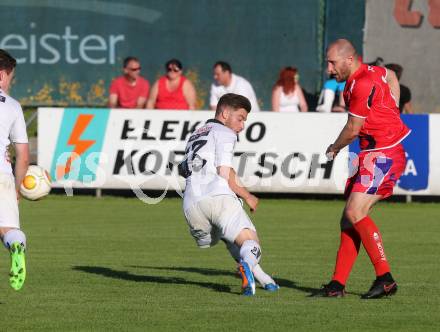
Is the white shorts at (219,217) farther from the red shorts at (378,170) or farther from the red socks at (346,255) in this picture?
the red shorts at (378,170)

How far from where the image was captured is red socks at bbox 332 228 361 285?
34.1ft

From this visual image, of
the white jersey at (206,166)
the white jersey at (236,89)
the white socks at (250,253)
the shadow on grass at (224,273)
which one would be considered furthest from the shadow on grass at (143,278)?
the white jersey at (236,89)

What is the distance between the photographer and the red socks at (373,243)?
10.2 metres

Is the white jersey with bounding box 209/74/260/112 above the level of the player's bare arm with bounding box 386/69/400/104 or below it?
below

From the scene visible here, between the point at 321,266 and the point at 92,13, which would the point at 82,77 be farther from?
the point at 321,266

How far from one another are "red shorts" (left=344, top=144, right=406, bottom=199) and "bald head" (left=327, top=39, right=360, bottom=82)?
655mm

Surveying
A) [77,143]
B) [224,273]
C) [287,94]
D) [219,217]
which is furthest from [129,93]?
[219,217]

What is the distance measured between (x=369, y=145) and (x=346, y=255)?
0.91 meters

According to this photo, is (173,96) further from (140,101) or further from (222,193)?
(222,193)

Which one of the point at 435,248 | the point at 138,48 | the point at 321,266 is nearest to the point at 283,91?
the point at 138,48

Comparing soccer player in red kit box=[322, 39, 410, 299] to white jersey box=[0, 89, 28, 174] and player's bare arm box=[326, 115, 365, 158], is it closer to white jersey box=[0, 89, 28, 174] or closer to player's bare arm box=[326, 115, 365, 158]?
player's bare arm box=[326, 115, 365, 158]

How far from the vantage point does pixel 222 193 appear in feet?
34.3

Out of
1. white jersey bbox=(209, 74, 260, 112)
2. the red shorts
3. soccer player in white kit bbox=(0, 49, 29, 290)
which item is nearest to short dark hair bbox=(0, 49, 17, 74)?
soccer player in white kit bbox=(0, 49, 29, 290)

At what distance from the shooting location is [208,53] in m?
26.6
